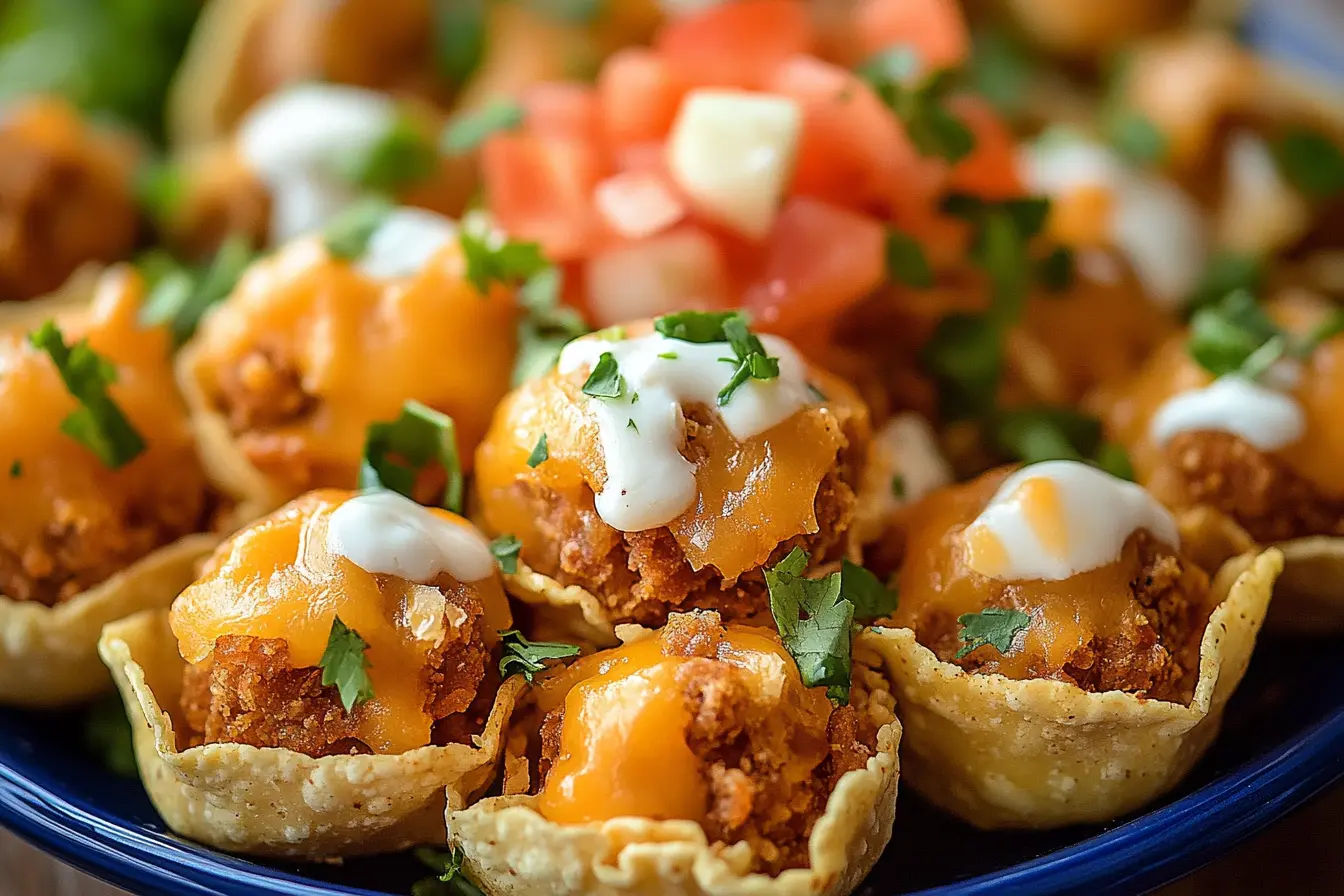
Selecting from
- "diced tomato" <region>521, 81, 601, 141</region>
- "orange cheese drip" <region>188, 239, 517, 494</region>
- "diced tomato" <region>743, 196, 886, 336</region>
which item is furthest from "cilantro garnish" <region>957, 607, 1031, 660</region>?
"diced tomato" <region>521, 81, 601, 141</region>

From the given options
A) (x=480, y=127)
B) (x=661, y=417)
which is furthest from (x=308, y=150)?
(x=661, y=417)

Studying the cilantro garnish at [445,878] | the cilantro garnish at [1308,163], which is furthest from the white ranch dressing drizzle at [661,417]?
the cilantro garnish at [1308,163]

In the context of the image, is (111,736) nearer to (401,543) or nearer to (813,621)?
(401,543)

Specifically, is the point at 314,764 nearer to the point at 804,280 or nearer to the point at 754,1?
the point at 804,280

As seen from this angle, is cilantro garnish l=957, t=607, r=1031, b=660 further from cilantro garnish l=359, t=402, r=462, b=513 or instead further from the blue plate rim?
cilantro garnish l=359, t=402, r=462, b=513

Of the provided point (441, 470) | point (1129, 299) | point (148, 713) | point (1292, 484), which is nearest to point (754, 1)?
point (1129, 299)

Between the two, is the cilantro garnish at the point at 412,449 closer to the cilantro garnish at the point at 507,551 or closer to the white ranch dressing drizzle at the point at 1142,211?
the cilantro garnish at the point at 507,551
